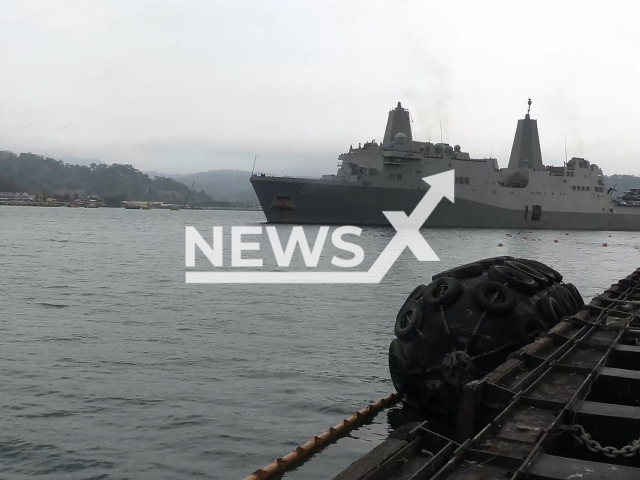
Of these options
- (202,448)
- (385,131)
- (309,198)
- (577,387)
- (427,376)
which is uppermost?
(385,131)

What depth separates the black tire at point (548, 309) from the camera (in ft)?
28.3

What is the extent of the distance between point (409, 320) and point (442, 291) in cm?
61

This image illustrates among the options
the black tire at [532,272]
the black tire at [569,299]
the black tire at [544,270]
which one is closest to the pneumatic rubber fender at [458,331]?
the black tire at [532,272]

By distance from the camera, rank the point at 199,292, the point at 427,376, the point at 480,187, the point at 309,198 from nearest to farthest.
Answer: the point at 427,376 < the point at 199,292 < the point at 309,198 < the point at 480,187

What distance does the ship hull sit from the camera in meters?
54.4

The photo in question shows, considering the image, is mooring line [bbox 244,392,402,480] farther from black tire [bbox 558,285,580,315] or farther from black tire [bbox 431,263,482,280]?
black tire [bbox 558,285,580,315]

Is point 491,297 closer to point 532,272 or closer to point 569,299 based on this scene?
point 532,272

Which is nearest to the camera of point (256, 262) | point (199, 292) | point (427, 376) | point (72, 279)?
point (427, 376)

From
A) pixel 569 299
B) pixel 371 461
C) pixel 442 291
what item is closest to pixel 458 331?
pixel 442 291

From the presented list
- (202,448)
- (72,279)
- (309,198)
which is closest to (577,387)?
(202,448)

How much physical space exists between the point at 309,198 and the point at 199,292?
116 feet

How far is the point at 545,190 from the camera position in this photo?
65562mm

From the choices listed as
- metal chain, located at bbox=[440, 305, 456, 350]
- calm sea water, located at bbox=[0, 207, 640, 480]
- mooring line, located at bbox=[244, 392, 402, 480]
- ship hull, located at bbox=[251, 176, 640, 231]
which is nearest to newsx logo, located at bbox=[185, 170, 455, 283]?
ship hull, located at bbox=[251, 176, 640, 231]

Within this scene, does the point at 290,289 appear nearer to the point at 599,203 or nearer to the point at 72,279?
the point at 72,279
